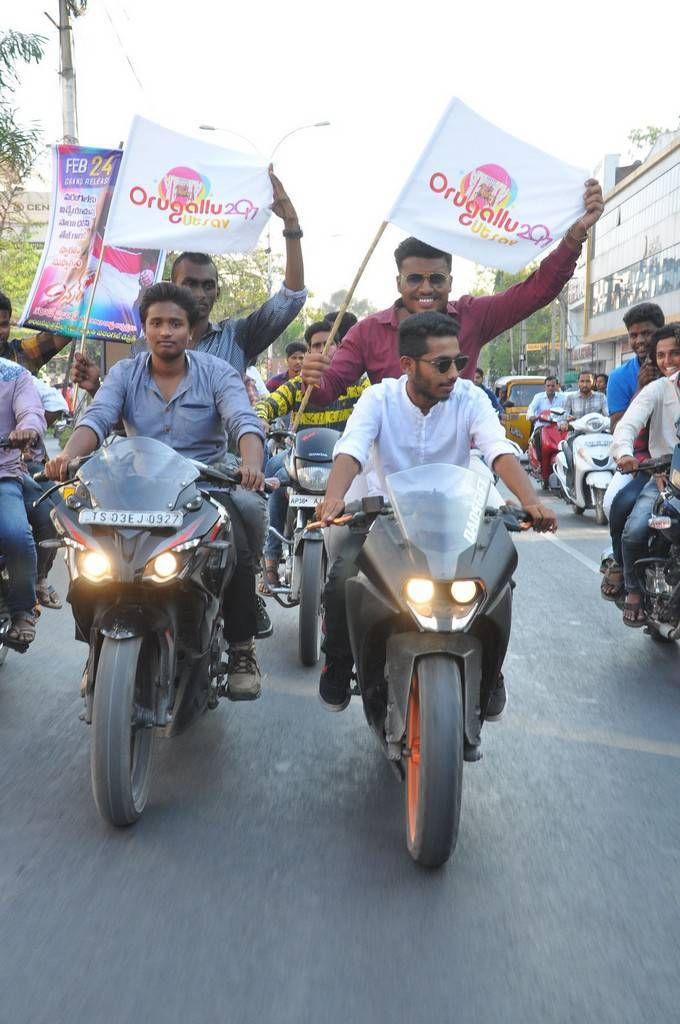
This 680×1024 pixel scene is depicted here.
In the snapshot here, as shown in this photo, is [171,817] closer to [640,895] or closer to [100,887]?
[100,887]

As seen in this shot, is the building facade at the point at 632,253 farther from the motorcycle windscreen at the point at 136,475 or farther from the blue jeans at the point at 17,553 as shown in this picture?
the motorcycle windscreen at the point at 136,475

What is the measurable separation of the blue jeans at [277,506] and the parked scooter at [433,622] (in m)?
3.90

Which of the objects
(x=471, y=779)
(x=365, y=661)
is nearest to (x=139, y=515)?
(x=365, y=661)

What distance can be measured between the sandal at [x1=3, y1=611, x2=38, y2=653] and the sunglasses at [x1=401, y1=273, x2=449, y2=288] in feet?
8.07

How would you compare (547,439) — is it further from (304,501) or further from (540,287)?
(540,287)

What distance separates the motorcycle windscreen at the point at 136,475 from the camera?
3918 mm

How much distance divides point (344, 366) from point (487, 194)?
1.19 meters

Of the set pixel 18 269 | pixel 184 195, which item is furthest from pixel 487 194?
pixel 18 269

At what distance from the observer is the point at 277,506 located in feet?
27.4

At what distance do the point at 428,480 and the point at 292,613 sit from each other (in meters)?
4.63

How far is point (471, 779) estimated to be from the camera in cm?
454

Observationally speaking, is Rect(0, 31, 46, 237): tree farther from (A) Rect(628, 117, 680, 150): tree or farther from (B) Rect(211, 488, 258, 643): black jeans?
(A) Rect(628, 117, 680, 150): tree

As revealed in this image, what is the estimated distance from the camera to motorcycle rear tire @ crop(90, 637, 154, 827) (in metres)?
3.70

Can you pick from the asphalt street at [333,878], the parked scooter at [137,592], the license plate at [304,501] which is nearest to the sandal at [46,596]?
the asphalt street at [333,878]
